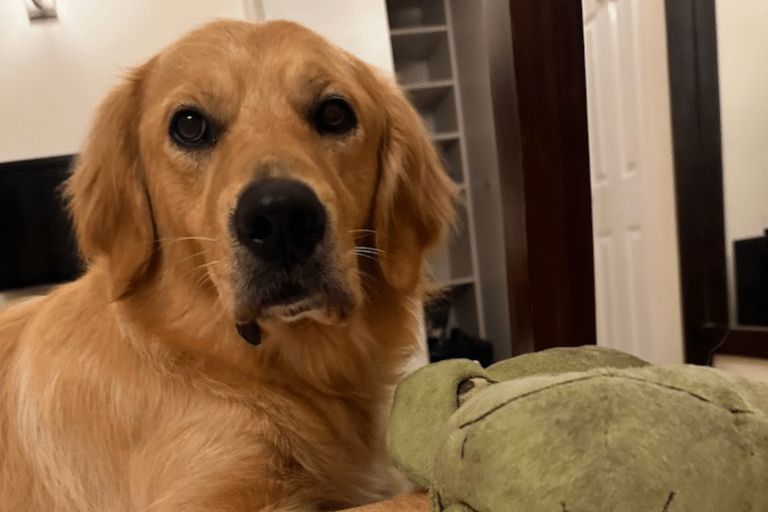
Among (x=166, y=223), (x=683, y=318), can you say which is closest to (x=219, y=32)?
(x=166, y=223)

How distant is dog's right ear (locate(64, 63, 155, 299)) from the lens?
1085 millimetres

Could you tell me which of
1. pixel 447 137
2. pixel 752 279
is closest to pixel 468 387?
pixel 752 279

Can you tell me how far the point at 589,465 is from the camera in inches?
16.4

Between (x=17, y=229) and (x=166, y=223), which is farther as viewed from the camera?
(x=17, y=229)

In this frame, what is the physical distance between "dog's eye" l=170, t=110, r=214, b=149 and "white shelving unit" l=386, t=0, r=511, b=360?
9.41 ft

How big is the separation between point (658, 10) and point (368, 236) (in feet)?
7.03

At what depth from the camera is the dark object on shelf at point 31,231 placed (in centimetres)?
301

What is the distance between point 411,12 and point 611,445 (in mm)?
4181

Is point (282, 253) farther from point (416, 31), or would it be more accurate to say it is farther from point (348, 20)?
point (416, 31)

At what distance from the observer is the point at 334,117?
108 cm

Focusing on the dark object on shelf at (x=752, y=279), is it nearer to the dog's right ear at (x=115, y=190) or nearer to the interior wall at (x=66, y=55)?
the dog's right ear at (x=115, y=190)

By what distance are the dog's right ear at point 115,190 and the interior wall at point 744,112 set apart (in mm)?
2344

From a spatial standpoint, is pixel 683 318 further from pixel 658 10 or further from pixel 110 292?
pixel 110 292

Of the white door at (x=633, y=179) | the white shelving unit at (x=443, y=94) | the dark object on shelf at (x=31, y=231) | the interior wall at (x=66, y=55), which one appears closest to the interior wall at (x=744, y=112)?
the white door at (x=633, y=179)
